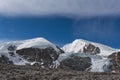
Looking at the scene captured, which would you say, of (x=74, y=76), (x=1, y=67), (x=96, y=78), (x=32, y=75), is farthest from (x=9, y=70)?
(x=96, y=78)

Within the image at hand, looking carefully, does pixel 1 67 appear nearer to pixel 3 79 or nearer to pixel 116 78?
pixel 3 79

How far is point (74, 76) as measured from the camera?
31453 mm

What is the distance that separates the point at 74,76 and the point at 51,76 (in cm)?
209

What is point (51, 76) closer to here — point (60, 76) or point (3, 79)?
point (60, 76)

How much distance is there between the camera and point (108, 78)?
3017 centimetres

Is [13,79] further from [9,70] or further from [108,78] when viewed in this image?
[108,78]

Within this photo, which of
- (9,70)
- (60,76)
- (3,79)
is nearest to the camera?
(3,79)

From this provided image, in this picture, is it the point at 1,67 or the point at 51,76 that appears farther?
the point at 1,67

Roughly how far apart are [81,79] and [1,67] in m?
9.10

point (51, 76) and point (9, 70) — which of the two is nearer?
point (51, 76)

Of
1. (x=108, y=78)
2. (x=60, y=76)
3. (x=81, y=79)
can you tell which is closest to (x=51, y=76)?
(x=60, y=76)

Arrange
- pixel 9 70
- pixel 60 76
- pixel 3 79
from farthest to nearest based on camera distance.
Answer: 1. pixel 9 70
2. pixel 60 76
3. pixel 3 79

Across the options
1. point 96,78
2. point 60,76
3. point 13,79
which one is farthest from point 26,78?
point 96,78

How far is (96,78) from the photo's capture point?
30.2 meters
